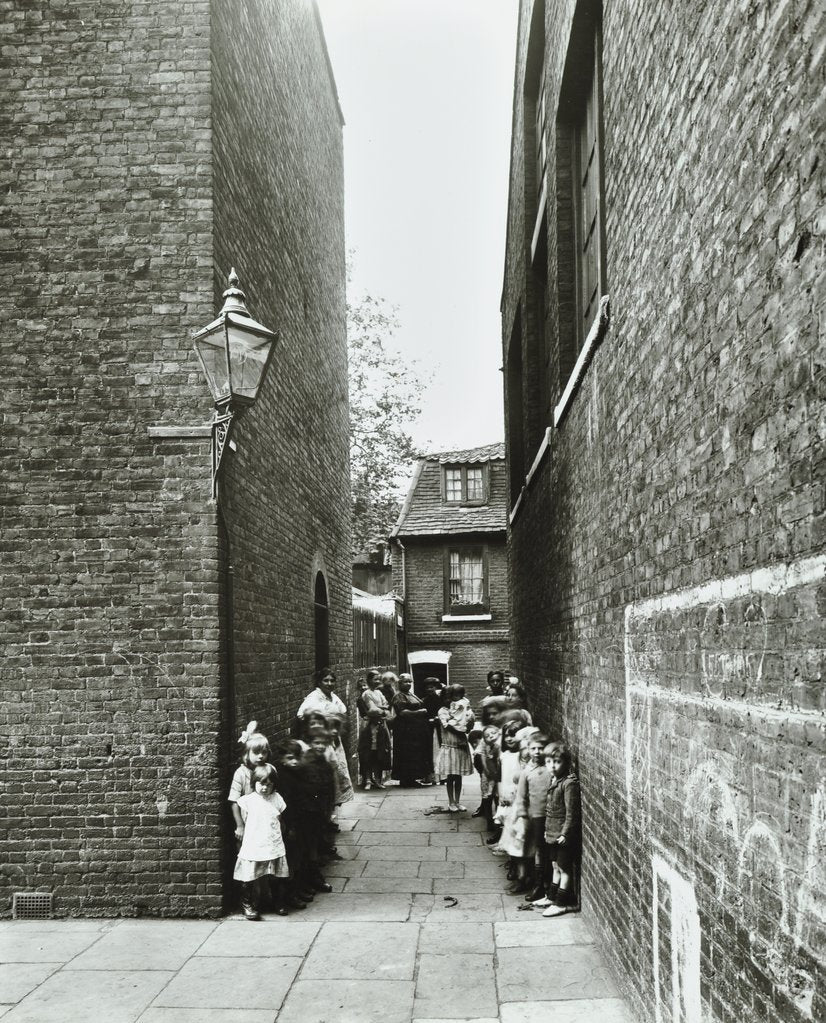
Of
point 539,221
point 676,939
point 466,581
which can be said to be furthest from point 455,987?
point 466,581

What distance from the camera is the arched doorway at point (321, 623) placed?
1317cm

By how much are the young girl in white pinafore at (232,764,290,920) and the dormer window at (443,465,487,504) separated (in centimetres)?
2365

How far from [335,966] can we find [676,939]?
2998mm

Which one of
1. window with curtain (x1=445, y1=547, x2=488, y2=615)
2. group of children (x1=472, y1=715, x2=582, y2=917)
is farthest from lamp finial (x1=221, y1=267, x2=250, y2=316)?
window with curtain (x1=445, y1=547, x2=488, y2=615)

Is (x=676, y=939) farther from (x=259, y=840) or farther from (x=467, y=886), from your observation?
(x=467, y=886)

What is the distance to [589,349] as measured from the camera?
250 inches

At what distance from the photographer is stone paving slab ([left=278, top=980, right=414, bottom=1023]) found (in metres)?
5.38

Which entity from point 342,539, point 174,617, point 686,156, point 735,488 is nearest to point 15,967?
point 174,617

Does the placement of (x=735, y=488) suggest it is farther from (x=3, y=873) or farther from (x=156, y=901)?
A: (x=3, y=873)

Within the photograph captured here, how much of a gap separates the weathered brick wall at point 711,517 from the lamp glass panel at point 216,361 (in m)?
2.59

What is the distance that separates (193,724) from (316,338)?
718 centimetres

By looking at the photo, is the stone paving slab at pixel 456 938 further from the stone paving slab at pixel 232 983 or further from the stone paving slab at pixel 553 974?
the stone paving slab at pixel 232 983

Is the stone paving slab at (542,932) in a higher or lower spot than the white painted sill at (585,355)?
lower

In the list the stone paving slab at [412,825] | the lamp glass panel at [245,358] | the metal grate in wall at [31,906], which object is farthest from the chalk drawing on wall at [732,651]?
the stone paving slab at [412,825]
